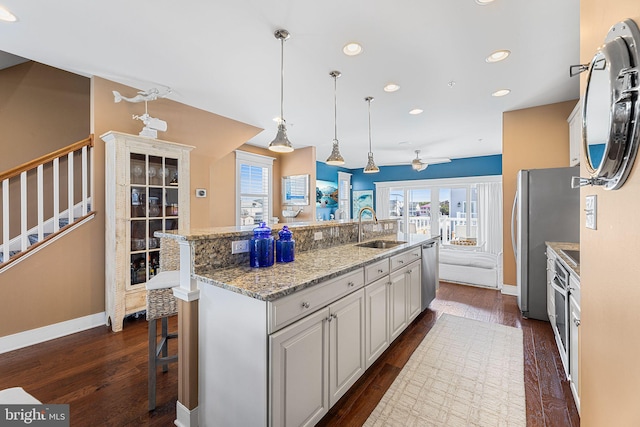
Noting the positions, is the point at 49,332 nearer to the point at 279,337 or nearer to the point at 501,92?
the point at 279,337

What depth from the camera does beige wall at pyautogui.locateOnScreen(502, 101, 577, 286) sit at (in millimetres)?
3637

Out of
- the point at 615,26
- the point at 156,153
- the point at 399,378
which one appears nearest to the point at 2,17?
the point at 156,153

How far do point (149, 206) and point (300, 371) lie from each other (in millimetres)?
2775

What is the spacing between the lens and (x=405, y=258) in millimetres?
2645

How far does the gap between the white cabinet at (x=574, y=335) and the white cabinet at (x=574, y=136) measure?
223 cm

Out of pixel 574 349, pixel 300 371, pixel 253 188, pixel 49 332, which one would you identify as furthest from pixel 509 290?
pixel 49 332

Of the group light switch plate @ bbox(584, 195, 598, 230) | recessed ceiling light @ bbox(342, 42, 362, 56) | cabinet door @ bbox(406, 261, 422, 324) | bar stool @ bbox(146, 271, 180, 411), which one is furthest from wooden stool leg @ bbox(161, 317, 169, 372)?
recessed ceiling light @ bbox(342, 42, 362, 56)

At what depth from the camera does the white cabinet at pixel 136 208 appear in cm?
287

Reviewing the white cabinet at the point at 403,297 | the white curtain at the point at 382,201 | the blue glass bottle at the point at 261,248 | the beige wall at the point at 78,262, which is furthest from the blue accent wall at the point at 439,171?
the blue glass bottle at the point at 261,248

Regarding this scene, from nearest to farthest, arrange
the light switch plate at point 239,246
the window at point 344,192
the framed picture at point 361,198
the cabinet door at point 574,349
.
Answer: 1. the cabinet door at point 574,349
2. the light switch plate at point 239,246
3. the window at point 344,192
4. the framed picture at point 361,198

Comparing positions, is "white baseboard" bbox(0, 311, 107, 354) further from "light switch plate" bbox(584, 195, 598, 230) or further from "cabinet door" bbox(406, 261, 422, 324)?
"light switch plate" bbox(584, 195, 598, 230)

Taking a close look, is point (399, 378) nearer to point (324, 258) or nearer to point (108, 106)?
point (324, 258)

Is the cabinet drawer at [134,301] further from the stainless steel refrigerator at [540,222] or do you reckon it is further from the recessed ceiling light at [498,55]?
the stainless steel refrigerator at [540,222]

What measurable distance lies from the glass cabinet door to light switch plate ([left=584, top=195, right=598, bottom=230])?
3702mm
